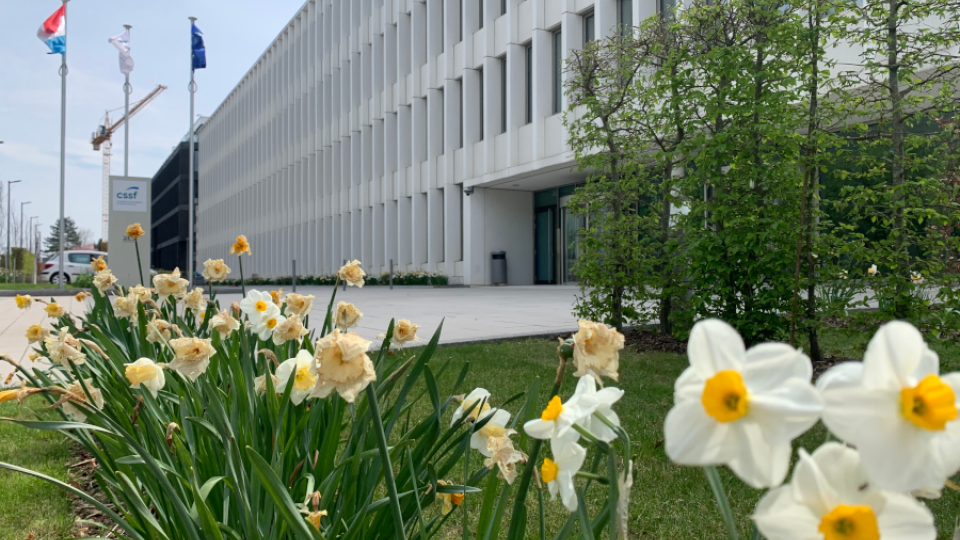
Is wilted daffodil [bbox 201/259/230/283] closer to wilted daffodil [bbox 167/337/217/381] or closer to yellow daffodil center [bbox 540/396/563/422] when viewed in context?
wilted daffodil [bbox 167/337/217/381]

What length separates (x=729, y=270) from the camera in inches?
203

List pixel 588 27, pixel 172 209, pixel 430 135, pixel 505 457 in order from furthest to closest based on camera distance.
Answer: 1. pixel 172 209
2. pixel 430 135
3. pixel 588 27
4. pixel 505 457

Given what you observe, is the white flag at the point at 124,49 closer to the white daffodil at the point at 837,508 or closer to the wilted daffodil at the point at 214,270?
the wilted daffodil at the point at 214,270

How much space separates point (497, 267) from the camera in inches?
874

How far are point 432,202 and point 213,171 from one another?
38.7 metres

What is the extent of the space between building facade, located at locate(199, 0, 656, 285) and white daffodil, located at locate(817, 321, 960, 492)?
40.5 feet

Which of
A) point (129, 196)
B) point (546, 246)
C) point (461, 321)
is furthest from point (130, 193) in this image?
point (546, 246)

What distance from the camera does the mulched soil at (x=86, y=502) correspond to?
7.31 feet

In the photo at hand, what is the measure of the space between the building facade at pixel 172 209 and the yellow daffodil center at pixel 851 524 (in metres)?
64.9

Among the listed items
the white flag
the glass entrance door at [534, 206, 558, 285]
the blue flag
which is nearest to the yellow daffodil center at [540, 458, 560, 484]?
the glass entrance door at [534, 206, 558, 285]

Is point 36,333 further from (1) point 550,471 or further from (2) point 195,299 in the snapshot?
(1) point 550,471

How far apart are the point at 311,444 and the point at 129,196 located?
49.0 ft

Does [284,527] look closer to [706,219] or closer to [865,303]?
[865,303]

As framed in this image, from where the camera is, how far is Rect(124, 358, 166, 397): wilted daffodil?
53.3 inches
